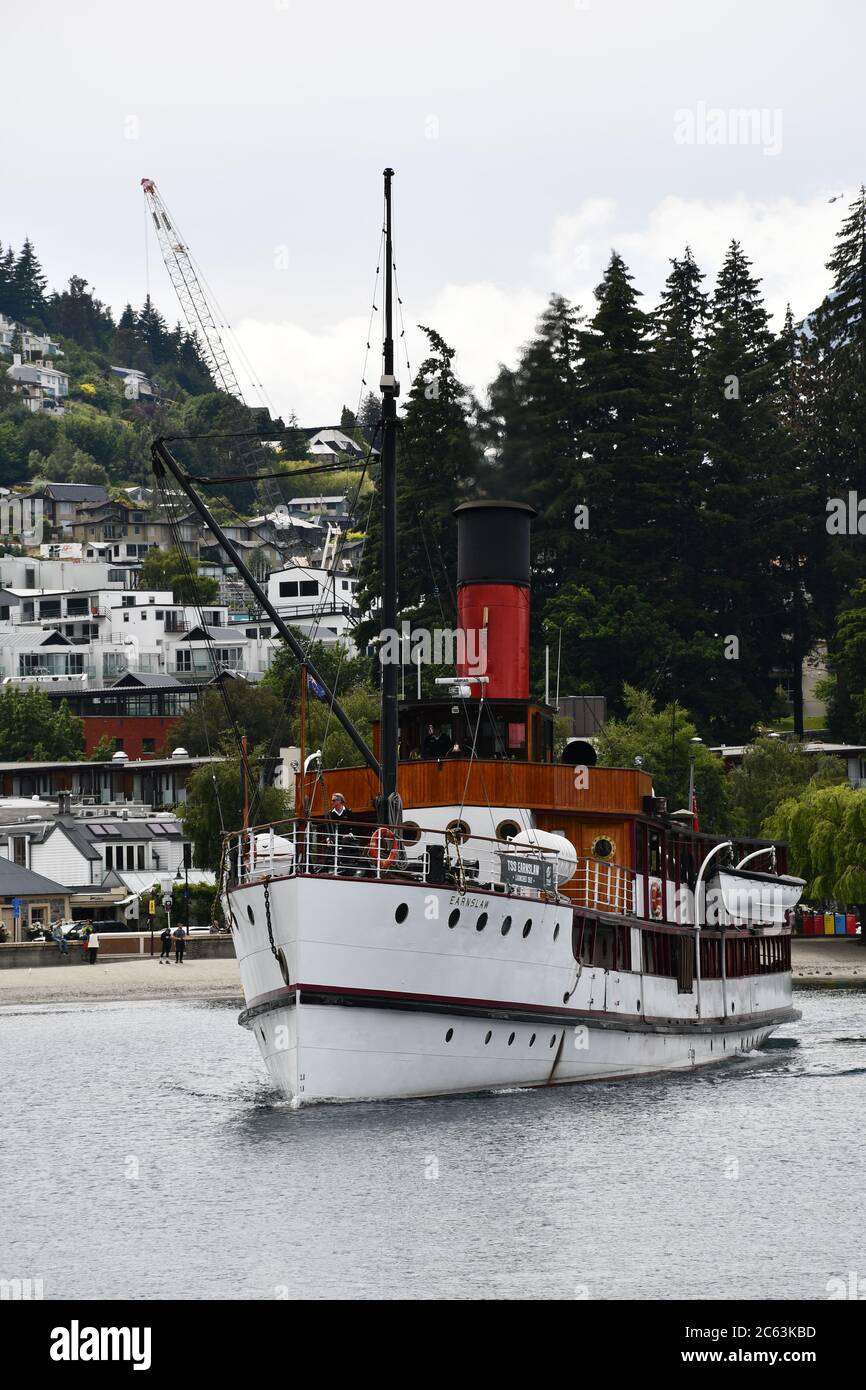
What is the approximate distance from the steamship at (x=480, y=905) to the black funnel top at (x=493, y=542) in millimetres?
50

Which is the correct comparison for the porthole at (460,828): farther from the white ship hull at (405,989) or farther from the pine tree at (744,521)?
the pine tree at (744,521)

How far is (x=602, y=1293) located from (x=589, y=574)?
98.5 meters

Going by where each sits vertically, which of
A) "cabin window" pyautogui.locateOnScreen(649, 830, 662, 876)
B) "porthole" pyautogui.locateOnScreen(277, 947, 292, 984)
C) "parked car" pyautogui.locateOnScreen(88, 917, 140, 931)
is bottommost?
"parked car" pyautogui.locateOnScreen(88, 917, 140, 931)

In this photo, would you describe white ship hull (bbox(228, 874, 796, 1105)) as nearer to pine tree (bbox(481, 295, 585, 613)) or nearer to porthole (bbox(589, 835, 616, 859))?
porthole (bbox(589, 835, 616, 859))

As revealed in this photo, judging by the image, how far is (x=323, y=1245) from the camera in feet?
97.6

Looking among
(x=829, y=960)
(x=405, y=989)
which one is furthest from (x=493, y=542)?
(x=829, y=960)

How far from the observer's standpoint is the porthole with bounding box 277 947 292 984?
→ 37781mm

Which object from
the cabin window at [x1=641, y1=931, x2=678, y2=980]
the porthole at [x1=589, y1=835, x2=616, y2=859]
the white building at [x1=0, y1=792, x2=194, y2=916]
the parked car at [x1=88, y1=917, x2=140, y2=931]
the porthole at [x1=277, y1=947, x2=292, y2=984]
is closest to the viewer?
the porthole at [x1=277, y1=947, x2=292, y2=984]

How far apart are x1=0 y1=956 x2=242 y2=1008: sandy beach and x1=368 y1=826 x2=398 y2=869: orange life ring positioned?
37.5 m

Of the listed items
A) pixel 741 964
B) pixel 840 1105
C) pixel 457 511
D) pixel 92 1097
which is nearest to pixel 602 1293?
pixel 840 1105

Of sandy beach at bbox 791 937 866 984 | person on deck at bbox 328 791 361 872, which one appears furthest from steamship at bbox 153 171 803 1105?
sandy beach at bbox 791 937 866 984

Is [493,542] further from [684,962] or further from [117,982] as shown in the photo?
[117,982]

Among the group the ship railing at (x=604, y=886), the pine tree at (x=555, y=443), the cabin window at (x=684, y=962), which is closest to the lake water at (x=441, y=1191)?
the cabin window at (x=684, y=962)
